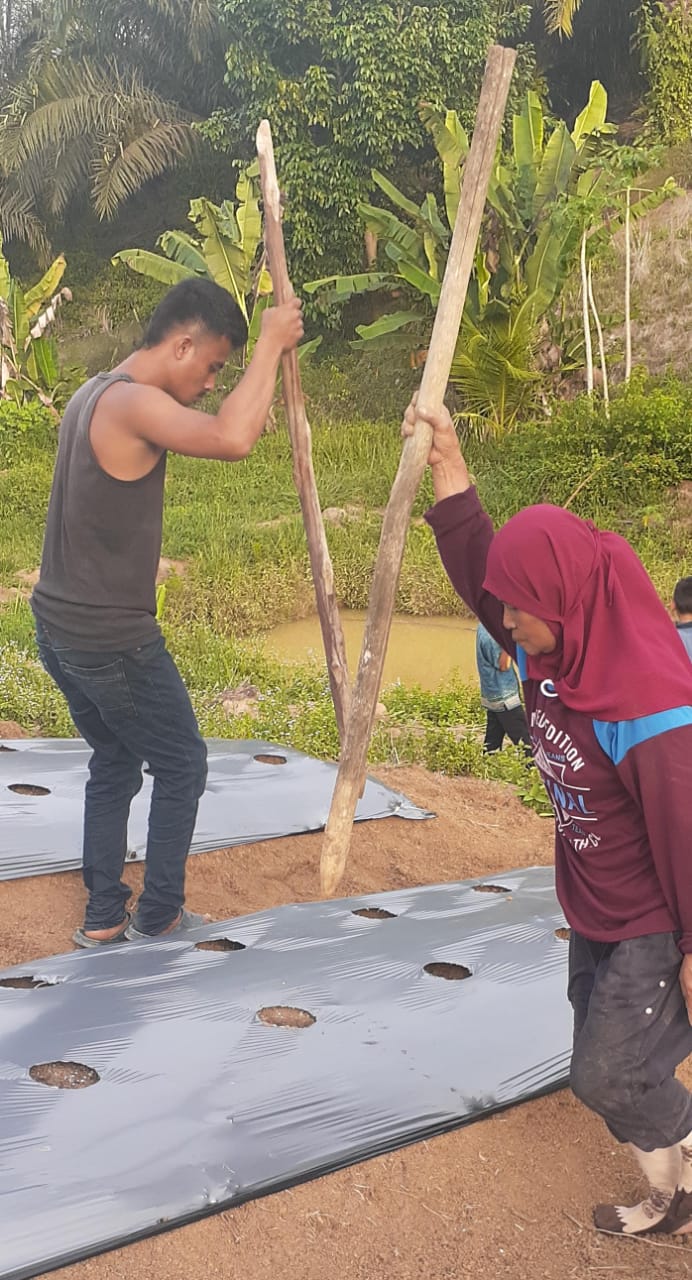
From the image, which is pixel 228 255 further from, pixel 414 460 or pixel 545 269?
pixel 414 460

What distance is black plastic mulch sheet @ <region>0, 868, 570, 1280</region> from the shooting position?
1964 mm

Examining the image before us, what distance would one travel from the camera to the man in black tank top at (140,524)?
2.54 meters

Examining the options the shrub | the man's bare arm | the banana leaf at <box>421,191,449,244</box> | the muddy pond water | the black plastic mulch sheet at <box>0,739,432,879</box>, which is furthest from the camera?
the shrub

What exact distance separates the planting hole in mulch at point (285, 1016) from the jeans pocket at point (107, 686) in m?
0.77

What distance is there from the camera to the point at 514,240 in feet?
38.5

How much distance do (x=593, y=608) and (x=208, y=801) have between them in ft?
7.60

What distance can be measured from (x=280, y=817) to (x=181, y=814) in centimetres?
92

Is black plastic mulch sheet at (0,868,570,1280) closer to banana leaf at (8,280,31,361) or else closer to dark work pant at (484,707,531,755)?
dark work pant at (484,707,531,755)

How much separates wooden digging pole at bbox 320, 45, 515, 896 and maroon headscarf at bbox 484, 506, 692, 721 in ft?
2.62

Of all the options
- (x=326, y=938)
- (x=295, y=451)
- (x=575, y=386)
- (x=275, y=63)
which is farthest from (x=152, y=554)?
(x=275, y=63)

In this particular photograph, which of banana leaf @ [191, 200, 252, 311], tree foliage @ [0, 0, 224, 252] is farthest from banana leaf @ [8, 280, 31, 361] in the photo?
tree foliage @ [0, 0, 224, 252]

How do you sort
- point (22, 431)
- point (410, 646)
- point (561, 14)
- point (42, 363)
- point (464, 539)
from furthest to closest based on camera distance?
point (561, 14) < point (42, 363) < point (22, 431) < point (410, 646) < point (464, 539)

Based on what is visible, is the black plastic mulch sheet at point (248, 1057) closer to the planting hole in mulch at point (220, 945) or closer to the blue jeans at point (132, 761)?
the planting hole in mulch at point (220, 945)

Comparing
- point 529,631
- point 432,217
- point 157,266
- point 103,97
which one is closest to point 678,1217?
point 529,631
